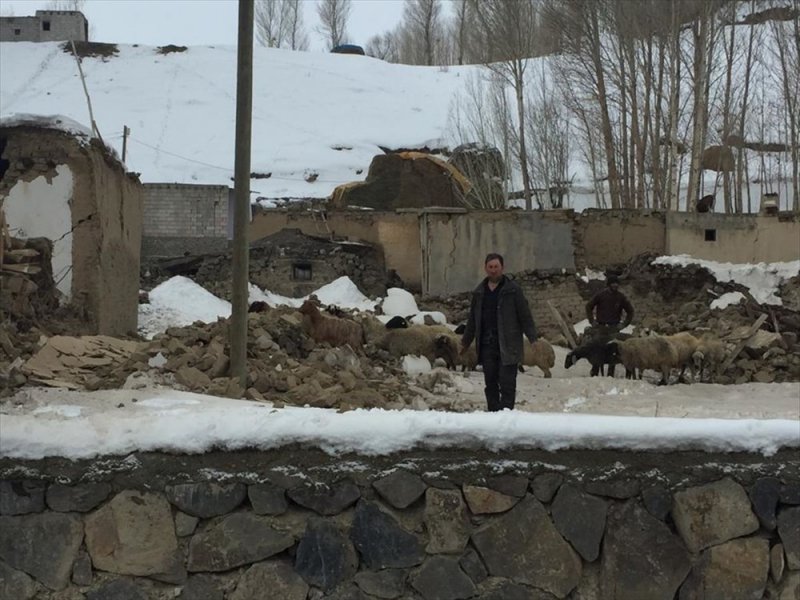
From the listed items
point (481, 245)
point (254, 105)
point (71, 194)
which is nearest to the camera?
point (71, 194)

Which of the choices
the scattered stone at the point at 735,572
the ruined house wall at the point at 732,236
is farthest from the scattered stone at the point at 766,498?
the ruined house wall at the point at 732,236

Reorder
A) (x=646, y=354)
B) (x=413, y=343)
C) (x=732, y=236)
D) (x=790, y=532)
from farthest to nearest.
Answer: (x=732, y=236)
(x=413, y=343)
(x=646, y=354)
(x=790, y=532)

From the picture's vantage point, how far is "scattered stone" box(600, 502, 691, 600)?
3266mm

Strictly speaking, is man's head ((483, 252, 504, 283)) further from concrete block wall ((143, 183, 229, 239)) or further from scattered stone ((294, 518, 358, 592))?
concrete block wall ((143, 183, 229, 239))

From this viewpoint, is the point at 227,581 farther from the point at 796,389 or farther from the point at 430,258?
the point at 430,258

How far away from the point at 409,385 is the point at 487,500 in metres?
6.63

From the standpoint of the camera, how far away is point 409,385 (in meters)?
9.91

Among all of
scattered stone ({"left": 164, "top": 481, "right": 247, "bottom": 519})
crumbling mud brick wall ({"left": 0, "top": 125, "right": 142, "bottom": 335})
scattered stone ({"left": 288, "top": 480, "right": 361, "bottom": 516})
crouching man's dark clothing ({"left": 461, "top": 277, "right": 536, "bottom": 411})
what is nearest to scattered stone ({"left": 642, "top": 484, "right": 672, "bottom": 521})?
scattered stone ({"left": 288, "top": 480, "right": 361, "bottom": 516})

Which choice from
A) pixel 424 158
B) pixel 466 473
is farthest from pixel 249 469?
pixel 424 158

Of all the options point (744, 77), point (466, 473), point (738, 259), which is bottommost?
point (466, 473)

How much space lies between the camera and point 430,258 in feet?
71.0

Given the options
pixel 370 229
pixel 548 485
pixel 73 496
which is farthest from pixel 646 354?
pixel 370 229

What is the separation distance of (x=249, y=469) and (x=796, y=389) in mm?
10680

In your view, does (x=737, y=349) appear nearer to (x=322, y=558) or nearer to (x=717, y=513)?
(x=717, y=513)
